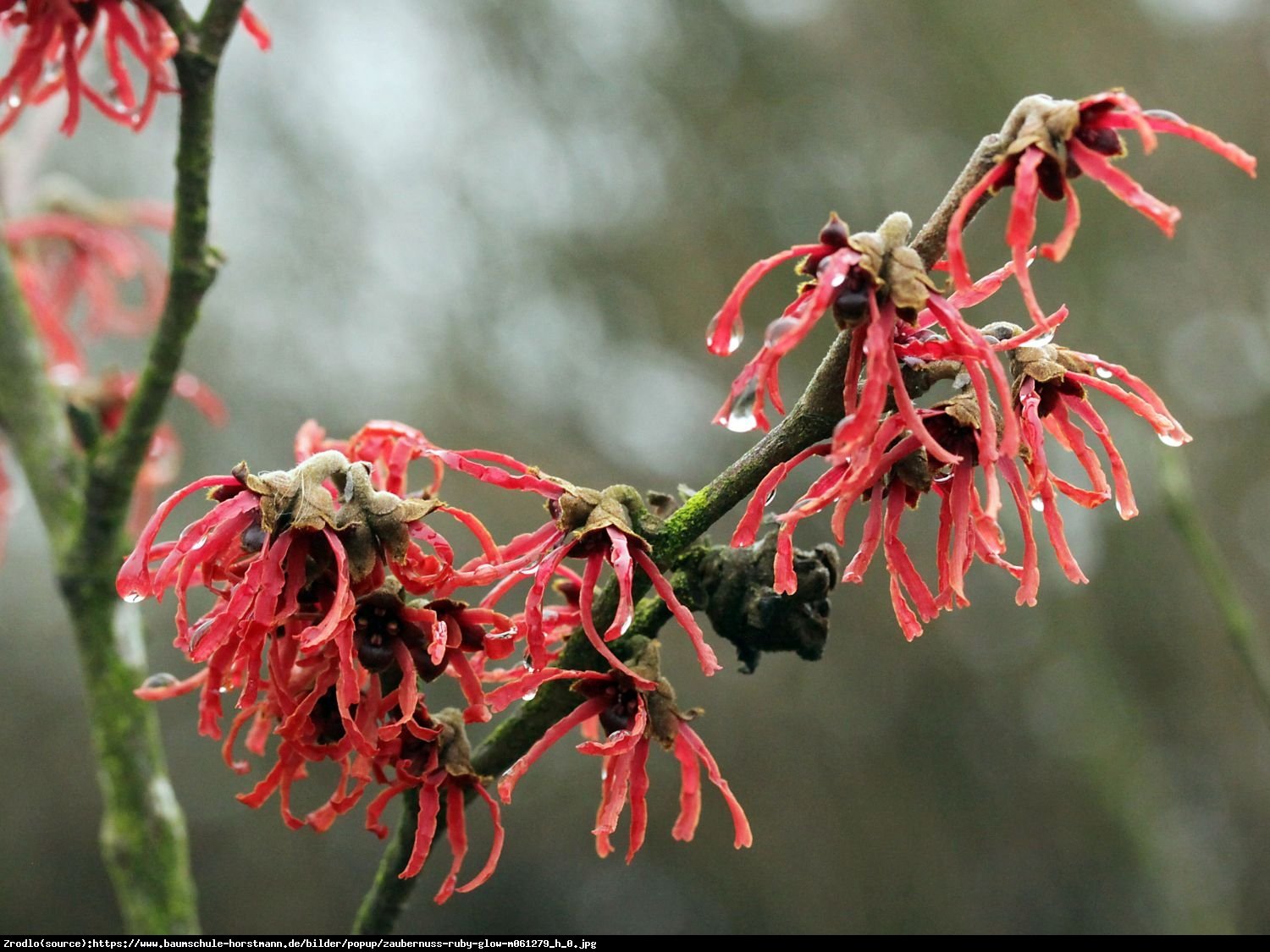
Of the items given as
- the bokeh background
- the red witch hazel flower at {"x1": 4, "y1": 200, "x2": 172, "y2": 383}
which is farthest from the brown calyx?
the bokeh background

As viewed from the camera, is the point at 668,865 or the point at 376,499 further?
the point at 668,865

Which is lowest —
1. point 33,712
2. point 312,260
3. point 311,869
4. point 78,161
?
point 311,869

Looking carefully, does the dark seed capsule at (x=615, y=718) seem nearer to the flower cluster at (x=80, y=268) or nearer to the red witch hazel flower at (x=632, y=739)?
the red witch hazel flower at (x=632, y=739)

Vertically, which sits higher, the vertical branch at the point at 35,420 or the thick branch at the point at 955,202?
the thick branch at the point at 955,202

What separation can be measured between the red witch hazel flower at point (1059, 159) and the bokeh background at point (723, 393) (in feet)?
21.1

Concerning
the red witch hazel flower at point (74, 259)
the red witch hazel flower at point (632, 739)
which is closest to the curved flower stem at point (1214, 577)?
the red witch hazel flower at point (632, 739)

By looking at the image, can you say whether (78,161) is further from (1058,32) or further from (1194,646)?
(1194,646)

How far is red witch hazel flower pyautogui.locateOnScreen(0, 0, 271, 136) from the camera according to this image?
1.55 meters

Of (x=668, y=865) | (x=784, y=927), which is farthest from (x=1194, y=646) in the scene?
(x=668, y=865)

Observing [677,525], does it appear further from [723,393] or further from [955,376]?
[723,393]

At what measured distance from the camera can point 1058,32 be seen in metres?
7.83

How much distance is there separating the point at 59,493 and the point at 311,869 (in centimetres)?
718

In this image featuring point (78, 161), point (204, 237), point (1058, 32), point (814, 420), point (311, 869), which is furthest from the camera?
point (78, 161)

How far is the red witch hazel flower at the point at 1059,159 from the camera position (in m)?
0.94
